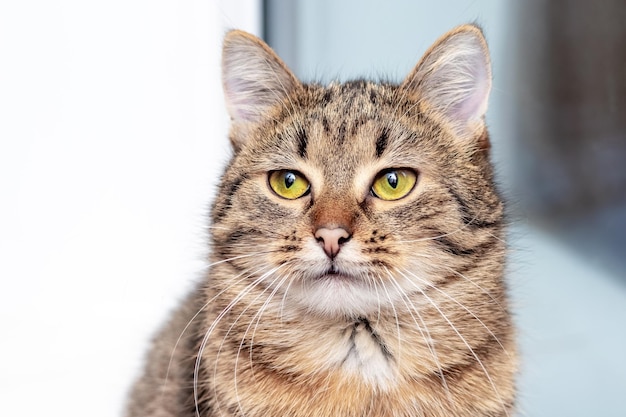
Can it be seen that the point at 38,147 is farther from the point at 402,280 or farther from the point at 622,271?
the point at 622,271

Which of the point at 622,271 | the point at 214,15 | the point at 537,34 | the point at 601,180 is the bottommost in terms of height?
the point at 622,271

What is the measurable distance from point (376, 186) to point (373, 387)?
13.2 inches

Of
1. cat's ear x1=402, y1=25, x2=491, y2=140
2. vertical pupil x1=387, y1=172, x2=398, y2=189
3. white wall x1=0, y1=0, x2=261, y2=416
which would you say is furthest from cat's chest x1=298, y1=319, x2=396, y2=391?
white wall x1=0, y1=0, x2=261, y2=416

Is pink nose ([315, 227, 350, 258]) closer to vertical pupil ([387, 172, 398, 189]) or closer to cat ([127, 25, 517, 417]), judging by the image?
cat ([127, 25, 517, 417])

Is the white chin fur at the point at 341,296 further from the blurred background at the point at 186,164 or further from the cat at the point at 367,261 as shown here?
the blurred background at the point at 186,164

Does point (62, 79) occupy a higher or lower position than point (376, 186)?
higher

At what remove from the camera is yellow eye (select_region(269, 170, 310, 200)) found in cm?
114

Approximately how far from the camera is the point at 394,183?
111 cm

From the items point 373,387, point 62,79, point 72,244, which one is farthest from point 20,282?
point 373,387

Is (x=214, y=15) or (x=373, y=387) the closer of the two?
(x=373, y=387)

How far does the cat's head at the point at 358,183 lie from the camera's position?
1.01 metres

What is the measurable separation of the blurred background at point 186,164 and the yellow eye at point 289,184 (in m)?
0.22

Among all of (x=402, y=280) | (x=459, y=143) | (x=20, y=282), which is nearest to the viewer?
(x=402, y=280)

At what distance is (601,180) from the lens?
1.50 m
